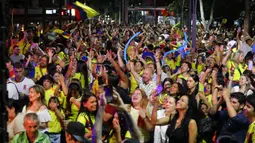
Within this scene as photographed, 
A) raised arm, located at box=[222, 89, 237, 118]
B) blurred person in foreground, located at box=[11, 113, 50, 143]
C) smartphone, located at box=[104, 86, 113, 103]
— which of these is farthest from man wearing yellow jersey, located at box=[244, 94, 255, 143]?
blurred person in foreground, located at box=[11, 113, 50, 143]

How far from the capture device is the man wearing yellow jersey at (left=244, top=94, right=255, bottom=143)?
797cm

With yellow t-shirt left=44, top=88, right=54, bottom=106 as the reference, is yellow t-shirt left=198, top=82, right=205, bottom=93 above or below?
below

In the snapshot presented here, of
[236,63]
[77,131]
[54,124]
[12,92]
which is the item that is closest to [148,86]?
[12,92]

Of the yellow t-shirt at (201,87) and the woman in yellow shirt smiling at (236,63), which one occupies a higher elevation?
the woman in yellow shirt smiling at (236,63)

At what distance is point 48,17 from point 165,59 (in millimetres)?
20839

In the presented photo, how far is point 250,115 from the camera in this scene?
8.25m

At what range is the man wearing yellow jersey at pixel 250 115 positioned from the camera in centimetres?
797

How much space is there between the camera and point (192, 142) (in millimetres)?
7910

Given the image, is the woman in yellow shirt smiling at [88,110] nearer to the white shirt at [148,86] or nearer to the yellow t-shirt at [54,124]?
the yellow t-shirt at [54,124]

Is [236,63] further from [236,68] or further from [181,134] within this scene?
[181,134]

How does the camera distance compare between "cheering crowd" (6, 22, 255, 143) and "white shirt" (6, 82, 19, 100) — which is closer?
"cheering crowd" (6, 22, 255, 143)

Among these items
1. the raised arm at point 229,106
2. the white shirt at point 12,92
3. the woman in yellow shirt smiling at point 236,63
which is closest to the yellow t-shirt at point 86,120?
the raised arm at point 229,106

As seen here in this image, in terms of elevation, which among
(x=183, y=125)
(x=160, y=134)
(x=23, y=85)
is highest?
(x=23, y=85)

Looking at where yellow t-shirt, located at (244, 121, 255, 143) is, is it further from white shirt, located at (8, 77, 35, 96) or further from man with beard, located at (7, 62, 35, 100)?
white shirt, located at (8, 77, 35, 96)
